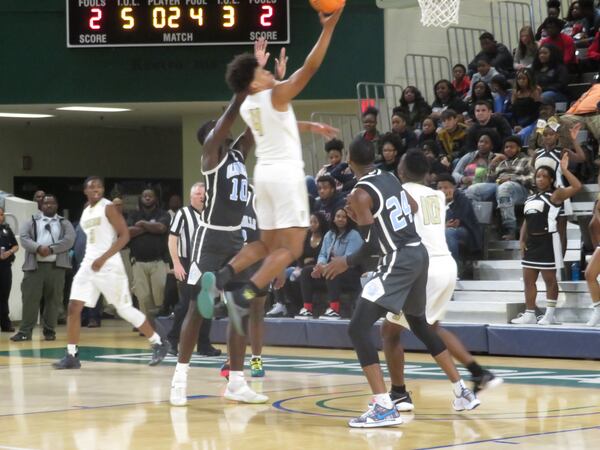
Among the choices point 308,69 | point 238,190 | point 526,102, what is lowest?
point 238,190

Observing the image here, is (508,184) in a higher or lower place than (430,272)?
higher

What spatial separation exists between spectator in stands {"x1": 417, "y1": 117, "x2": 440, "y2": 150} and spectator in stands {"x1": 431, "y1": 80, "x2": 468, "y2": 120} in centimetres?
61

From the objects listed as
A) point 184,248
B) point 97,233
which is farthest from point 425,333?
point 184,248

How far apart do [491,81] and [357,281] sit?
441 cm

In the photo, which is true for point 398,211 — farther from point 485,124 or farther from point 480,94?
point 480,94

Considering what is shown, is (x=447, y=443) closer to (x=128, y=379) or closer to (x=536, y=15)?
(x=128, y=379)

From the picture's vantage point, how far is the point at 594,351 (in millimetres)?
12711

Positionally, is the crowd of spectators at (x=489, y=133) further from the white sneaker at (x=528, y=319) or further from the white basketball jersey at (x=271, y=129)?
the white basketball jersey at (x=271, y=129)

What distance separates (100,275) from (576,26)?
994cm

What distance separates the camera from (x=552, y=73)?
1775cm

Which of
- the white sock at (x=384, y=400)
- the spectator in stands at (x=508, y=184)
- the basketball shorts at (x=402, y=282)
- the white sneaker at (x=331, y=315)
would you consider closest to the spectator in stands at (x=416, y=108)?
the spectator in stands at (x=508, y=184)

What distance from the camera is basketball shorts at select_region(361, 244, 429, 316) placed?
778cm

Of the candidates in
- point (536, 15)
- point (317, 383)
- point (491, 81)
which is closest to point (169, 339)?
point (317, 383)

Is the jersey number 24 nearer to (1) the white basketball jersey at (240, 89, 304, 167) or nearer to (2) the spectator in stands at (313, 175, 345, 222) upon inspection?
(1) the white basketball jersey at (240, 89, 304, 167)
